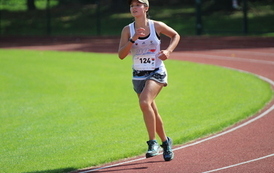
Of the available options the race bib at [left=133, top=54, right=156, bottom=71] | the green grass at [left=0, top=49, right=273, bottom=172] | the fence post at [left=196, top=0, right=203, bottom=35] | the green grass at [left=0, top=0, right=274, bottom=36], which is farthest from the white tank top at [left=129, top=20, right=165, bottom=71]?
the fence post at [left=196, top=0, right=203, bottom=35]

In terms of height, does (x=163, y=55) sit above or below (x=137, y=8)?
below

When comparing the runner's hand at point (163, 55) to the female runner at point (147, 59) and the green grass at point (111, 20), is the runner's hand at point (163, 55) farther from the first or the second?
the green grass at point (111, 20)

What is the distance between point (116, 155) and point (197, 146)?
52.5 inches

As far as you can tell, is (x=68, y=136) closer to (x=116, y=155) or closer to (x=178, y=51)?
(x=116, y=155)

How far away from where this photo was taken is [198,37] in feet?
102

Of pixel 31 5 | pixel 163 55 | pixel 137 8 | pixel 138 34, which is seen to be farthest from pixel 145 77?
pixel 31 5

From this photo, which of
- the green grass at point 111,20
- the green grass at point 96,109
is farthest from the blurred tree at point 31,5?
the green grass at point 96,109

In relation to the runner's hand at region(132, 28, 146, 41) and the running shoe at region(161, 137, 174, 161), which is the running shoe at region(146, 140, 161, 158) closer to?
the running shoe at region(161, 137, 174, 161)

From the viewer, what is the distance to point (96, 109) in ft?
42.0

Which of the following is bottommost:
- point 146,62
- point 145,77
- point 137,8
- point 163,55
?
point 145,77

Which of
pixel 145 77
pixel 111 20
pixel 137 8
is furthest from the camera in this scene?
pixel 111 20

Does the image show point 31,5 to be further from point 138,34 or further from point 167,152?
point 138,34

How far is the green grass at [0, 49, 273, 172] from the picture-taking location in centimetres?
888

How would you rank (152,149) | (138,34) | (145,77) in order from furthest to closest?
(145,77) → (152,149) → (138,34)
